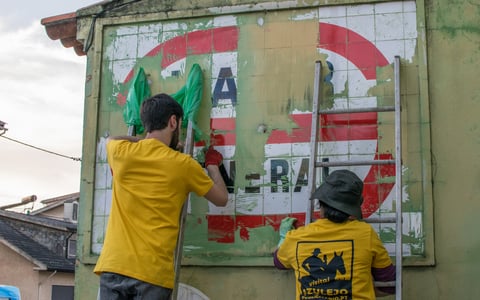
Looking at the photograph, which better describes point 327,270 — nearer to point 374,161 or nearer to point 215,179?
point 374,161

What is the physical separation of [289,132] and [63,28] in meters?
2.39

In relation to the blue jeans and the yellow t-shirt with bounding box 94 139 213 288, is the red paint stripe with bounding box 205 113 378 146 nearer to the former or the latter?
the yellow t-shirt with bounding box 94 139 213 288

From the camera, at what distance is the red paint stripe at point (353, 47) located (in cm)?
481

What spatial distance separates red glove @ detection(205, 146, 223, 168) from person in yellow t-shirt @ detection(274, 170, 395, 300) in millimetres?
1092

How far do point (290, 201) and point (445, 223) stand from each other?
1.11 metres

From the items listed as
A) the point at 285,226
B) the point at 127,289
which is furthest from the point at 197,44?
the point at 127,289

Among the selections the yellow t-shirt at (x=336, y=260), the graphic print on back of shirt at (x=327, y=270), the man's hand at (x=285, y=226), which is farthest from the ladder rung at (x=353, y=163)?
the graphic print on back of shirt at (x=327, y=270)

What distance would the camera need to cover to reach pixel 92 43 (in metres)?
5.56

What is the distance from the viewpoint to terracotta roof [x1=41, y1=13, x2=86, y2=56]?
5.77 m

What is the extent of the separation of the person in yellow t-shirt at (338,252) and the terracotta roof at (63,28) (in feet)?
9.87

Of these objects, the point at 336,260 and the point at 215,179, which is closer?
the point at 336,260

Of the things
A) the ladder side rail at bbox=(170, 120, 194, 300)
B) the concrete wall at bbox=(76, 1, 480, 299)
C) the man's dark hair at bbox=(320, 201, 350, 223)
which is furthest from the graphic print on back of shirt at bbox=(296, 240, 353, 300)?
the ladder side rail at bbox=(170, 120, 194, 300)

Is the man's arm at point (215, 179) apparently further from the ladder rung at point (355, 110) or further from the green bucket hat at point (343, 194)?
the ladder rung at point (355, 110)

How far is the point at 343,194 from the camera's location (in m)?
3.84
